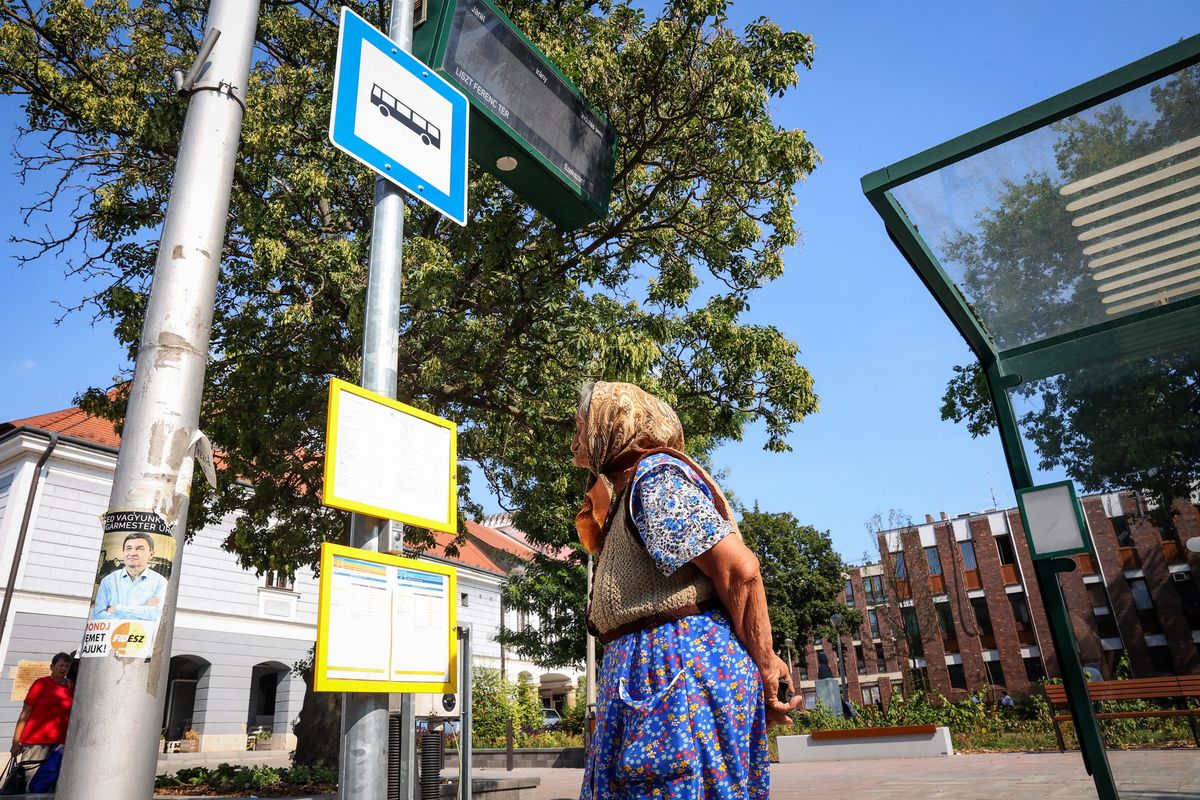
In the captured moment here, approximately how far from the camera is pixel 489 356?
10234mm

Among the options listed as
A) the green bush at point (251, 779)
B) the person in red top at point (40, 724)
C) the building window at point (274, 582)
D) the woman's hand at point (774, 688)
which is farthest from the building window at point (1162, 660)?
the building window at point (274, 582)

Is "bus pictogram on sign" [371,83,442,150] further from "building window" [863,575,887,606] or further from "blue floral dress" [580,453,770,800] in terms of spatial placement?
"building window" [863,575,887,606]

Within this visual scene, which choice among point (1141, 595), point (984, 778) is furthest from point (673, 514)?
point (984, 778)

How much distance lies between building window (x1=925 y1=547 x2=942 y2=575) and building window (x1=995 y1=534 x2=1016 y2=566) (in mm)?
3462

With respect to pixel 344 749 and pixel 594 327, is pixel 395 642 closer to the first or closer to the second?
pixel 344 749

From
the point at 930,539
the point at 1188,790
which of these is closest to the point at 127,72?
the point at 1188,790

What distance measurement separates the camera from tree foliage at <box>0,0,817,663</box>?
9375mm

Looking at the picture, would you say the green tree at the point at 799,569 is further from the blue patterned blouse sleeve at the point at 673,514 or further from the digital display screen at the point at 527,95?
the blue patterned blouse sleeve at the point at 673,514

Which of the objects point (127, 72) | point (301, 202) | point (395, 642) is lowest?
point (395, 642)

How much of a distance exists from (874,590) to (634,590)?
5635 centimetres

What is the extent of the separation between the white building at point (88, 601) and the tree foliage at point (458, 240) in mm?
7386

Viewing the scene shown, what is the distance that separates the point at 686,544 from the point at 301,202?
9531 millimetres

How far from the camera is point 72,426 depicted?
21.8 metres

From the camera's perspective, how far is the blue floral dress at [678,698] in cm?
172
